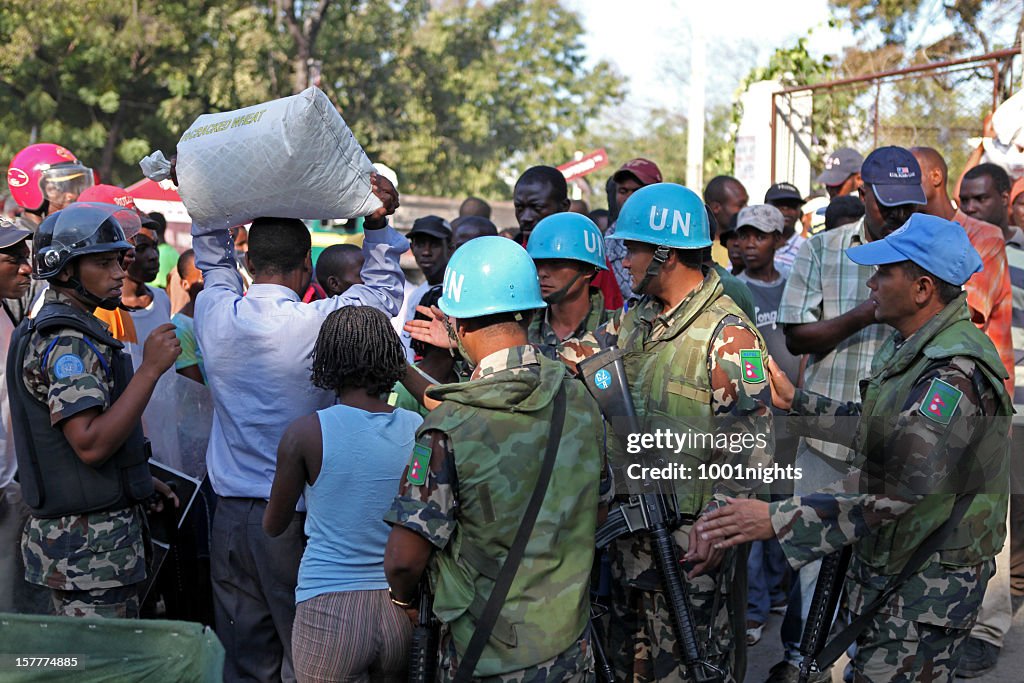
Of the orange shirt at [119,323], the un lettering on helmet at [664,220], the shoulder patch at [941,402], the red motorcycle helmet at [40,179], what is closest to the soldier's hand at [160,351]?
the orange shirt at [119,323]

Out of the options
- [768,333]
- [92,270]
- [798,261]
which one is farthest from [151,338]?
[768,333]

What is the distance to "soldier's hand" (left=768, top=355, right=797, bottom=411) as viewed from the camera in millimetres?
3701

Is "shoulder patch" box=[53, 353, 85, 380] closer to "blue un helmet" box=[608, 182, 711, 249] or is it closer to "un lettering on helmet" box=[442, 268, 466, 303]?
"un lettering on helmet" box=[442, 268, 466, 303]


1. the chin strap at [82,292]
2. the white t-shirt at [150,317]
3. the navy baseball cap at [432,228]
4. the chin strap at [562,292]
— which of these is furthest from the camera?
the navy baseball cap at [432,228]

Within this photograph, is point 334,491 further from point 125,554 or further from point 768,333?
point 768,333

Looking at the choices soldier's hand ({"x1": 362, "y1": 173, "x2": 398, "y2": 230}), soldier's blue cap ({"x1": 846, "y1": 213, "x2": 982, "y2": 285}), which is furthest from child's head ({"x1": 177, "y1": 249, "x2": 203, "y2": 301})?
soldier's blue cap ({"x1": 846, "y1": 213, "x2": 982, "y2": 285})

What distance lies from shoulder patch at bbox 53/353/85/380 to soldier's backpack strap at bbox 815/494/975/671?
2.66m

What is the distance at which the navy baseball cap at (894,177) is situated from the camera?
180 inches

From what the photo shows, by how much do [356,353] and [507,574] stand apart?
103 cm

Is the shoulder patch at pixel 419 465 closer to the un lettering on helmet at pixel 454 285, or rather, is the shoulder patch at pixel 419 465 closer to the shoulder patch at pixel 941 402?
the un lettering on helmet at pixel 454 285

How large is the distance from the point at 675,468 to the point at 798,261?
1.87 metres

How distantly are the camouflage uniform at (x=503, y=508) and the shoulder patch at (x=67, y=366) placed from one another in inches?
54.1

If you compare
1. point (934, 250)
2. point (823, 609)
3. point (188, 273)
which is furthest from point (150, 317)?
point (934, 250)

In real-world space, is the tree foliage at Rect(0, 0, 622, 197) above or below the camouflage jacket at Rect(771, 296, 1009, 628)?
above
